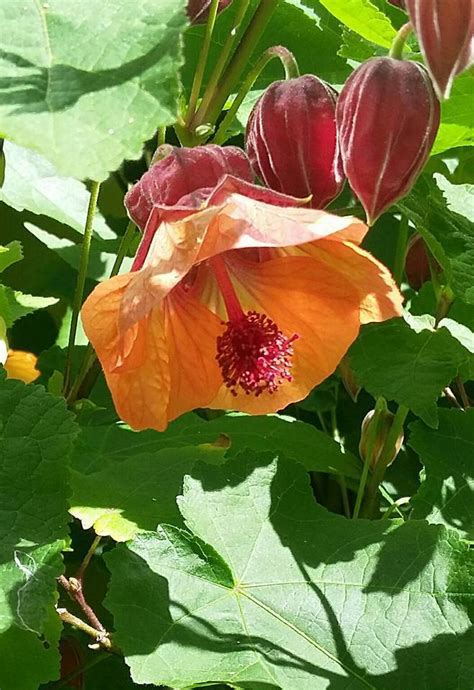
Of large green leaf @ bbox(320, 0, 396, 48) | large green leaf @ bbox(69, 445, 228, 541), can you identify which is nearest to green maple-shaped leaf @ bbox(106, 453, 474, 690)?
large green leaf @ bbox(69, 445, 228, 541)

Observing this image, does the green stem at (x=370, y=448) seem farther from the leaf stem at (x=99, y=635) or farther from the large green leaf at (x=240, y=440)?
the leaf stem at (x=99, y=635)

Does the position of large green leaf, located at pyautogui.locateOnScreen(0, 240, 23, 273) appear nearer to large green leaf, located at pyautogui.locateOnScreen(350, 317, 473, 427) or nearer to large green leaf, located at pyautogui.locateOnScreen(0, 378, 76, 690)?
large green leaf, located at pyautogui.locateOnScreen(0, 378, 76, 690)

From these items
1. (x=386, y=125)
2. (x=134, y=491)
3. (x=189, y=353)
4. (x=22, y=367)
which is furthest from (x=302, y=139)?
(x=22, y=367)

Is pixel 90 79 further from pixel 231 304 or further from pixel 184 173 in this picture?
pixel 231 304

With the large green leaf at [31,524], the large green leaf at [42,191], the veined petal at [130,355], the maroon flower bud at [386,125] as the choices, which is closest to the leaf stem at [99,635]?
the large green leaf at [31,524]

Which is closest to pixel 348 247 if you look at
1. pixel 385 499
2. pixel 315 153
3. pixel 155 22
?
pixel 315 153
